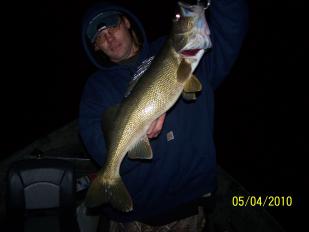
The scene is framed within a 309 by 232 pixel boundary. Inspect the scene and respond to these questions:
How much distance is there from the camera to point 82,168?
5.11 m

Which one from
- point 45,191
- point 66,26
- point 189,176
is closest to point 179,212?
point 189,176

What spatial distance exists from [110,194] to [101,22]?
159 cm

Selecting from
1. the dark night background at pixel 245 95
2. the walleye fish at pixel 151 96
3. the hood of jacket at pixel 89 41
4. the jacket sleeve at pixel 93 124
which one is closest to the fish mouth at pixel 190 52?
the walleye fish at pixel 151 96

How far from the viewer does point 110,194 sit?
9.14ft

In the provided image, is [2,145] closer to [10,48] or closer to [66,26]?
[10,48]

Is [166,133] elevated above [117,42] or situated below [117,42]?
below

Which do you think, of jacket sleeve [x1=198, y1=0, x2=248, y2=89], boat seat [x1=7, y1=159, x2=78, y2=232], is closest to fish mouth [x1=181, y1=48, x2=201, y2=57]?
jacket sleeve [x1=198, y1=0, x2=248, y2=89]

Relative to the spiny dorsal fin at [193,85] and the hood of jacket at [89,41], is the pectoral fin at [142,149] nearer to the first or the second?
the spiny dorsal fin at [193,85]

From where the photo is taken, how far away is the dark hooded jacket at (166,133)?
10.1ft

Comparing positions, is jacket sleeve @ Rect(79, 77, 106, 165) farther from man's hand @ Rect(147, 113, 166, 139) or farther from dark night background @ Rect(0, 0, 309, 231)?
dark night background @ Rect(0, 0, 309, 231)

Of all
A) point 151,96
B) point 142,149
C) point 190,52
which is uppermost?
point 190,52

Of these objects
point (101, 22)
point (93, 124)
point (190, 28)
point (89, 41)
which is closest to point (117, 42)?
point (101, 22)
